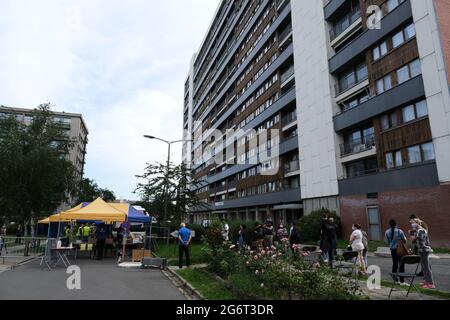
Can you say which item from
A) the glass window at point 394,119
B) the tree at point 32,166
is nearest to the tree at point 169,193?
the tree at point 32,166

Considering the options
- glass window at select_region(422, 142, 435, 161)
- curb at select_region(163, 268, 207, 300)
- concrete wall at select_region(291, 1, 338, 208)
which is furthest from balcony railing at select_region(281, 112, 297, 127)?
curb at select_region(163, 268, 207, 300)

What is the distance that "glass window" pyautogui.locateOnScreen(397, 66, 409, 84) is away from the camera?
22.3 meters

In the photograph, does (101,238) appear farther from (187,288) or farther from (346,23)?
(346,23)

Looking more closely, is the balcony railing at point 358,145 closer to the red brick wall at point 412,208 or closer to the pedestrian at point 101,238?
the red brick wall at point 412,208

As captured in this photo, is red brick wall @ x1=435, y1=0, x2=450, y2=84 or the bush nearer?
red brick wall @ x1=435, y1=0, x2=450, y2=84

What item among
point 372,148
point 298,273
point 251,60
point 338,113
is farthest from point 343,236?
point 251,60

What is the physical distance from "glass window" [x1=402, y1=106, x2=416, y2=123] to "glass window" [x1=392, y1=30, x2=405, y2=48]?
4408 mm

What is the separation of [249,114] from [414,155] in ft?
103

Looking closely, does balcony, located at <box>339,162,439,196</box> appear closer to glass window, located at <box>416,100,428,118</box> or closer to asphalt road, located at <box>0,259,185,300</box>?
glass window, located at <box>416,100,428,118</box>

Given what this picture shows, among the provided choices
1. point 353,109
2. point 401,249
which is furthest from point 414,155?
point 401,249

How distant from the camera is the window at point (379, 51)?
24.5m

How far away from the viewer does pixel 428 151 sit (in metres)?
20.5

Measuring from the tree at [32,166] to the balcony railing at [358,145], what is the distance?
21.6m

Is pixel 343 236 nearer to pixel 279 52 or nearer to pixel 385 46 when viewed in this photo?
pixel 385 46
